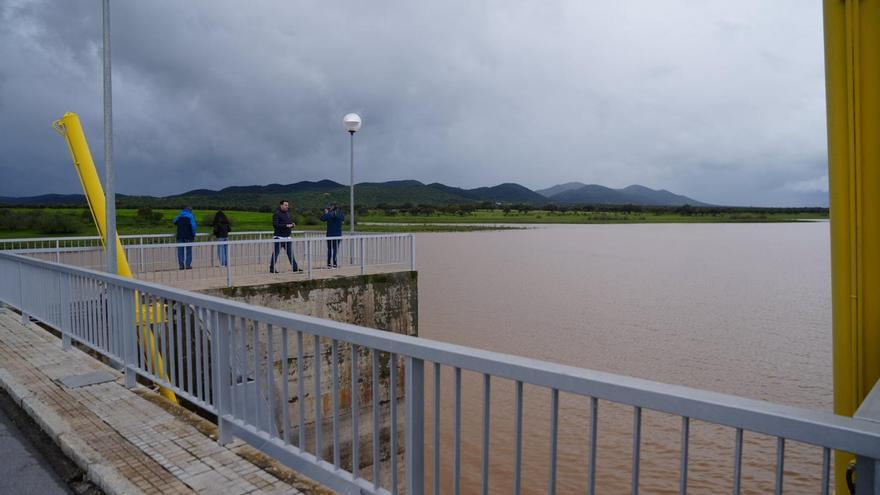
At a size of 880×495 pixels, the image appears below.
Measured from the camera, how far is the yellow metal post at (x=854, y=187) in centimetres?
286

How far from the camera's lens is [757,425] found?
201 centimetres

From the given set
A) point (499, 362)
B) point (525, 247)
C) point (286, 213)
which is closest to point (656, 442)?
point (286, 213)

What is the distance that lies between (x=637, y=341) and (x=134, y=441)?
20695mm

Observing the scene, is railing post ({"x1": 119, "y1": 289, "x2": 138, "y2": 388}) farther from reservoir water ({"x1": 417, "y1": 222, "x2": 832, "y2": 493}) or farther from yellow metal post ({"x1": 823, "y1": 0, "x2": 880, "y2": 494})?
reservoir water ({"x1": 417, "y1": 222, "x2": 832, "y2": 493})

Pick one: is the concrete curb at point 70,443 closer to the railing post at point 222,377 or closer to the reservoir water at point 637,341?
the railing post at point 222,377

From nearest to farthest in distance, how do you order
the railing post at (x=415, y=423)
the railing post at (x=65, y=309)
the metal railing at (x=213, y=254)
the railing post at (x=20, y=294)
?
the railing post at (x=415, y=423) → the railing post at (x=65, y=309) → the railing post at (x=20, y=294) → the metal railing at (x=213, y=254)

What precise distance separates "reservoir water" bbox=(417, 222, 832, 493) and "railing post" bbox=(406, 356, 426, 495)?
9.19 m

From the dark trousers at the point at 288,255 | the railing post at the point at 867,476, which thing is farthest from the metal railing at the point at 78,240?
the railing post at the point at 867,476

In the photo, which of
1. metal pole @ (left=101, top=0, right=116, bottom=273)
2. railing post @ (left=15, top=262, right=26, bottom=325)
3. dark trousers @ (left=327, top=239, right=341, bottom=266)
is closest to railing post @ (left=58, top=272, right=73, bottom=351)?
metal pole @ (left=101, top=0, right=116, bottom=273)

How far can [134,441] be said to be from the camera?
4781 mm

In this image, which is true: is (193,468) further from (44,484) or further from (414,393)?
(414,393)

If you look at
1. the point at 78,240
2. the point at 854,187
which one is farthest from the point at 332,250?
the point at 854,187

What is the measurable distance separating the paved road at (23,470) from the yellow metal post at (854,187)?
4.71 metres

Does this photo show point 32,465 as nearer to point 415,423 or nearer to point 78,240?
point 415,423
